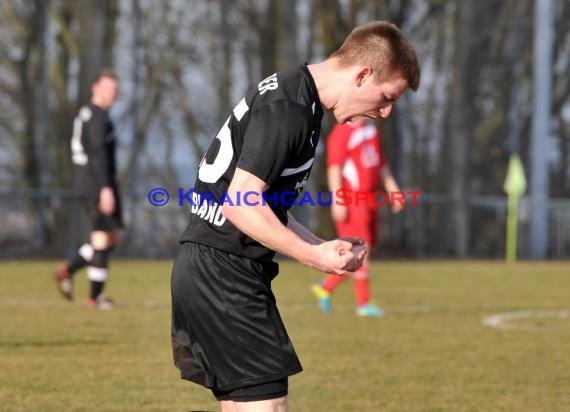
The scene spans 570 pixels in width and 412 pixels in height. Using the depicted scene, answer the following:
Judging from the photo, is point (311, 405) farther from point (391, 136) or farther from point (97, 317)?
point (391, 136)

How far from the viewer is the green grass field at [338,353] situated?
683 cm

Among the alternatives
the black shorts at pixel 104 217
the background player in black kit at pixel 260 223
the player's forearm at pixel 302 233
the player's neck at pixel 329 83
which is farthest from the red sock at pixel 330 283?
the player's neck at pixel 329 83

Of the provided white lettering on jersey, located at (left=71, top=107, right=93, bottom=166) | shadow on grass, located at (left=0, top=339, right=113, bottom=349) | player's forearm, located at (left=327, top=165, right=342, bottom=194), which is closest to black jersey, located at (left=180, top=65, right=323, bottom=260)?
shadow on grass, located at (left=0, top=339, right=113, bottom=349)

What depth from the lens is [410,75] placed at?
13.3 ft

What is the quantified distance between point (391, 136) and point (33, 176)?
9.20m

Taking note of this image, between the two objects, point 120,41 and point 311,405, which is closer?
point 311,405

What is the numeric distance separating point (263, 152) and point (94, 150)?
7.85 metres

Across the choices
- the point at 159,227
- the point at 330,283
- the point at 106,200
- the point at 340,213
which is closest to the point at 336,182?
the point at 340,213

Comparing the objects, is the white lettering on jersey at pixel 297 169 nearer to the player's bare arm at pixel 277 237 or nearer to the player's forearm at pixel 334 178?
the player's bare arm at pixel 277 237

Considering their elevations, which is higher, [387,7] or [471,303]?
[387,7]

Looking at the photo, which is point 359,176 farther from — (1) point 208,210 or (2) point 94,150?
(1) point 208,210

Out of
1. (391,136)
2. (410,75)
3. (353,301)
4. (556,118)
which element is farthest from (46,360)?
(556,118)

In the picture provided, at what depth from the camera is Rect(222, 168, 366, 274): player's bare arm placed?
3.91 meters

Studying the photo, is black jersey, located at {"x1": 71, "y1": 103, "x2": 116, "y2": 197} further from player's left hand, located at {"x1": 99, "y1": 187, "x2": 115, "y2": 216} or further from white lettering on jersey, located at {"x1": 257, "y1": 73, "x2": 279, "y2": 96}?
white lettering on jersey, located at {"x1": 257, "y1": 73, "x2": 279, "y2": 96}
